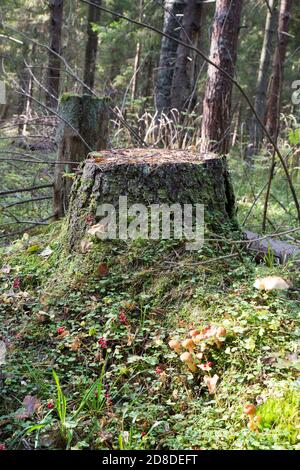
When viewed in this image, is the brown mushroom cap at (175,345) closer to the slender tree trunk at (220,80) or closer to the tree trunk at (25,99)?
the tree trunk at (25,99)

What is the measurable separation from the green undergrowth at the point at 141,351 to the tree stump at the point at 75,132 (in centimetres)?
126

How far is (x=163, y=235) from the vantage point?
3.27m

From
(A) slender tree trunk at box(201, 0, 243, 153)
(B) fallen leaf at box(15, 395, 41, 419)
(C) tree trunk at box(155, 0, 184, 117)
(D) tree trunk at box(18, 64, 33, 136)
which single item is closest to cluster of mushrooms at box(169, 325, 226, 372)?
(B) fallen leaf at box(15, 395, 41, 419)

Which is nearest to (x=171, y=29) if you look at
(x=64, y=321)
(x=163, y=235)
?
(x=163, y=235)

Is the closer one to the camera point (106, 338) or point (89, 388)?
point (89, 388)

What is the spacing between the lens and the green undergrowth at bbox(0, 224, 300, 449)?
6.81 feet

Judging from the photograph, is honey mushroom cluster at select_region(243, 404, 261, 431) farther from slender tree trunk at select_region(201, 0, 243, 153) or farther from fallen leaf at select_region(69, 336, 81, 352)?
slender tree trunk at select_region(201, 0, 243, 153)

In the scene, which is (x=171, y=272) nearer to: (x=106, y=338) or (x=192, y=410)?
(x=106, y=338)

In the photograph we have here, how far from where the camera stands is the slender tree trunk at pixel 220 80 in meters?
6.30

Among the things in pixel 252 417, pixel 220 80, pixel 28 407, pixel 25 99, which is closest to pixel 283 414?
pixel 252 417

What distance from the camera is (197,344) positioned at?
2439 mm

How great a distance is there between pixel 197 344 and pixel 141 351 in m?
0.36
